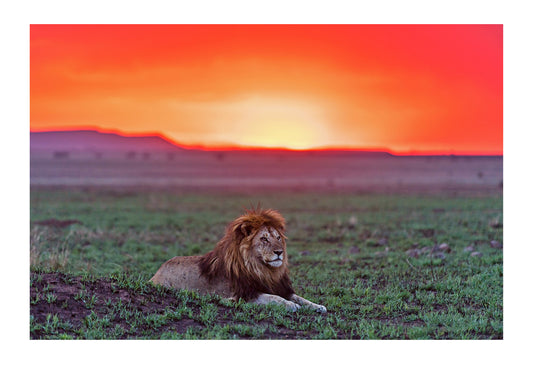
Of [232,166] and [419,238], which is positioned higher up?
[232,166]

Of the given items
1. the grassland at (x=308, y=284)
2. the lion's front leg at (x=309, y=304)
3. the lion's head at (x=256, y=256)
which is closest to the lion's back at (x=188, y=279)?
the lion's head at (x=256, y=256)

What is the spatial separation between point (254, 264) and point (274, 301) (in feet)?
2.15

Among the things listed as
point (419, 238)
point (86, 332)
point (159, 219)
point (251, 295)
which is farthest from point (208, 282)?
point (159, 219)

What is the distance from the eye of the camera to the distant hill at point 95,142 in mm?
151500

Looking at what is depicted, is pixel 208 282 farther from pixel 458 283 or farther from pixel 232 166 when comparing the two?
pixel 232 166

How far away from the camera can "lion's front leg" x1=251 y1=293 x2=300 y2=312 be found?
27.4 feet

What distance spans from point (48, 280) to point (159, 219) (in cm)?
1674

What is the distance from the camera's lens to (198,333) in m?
7.37

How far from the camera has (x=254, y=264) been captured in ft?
28.1

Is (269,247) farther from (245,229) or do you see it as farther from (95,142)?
(95,142)

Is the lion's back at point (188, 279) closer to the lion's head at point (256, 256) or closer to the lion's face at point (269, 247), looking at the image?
the lion's head at point (256, 256)

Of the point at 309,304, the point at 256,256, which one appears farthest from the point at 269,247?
the point at 309,304

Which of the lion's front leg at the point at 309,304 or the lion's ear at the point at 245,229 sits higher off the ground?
the lion's ear at the point at 245,229

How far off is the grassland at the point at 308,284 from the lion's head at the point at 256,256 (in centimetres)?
Answer: 43
